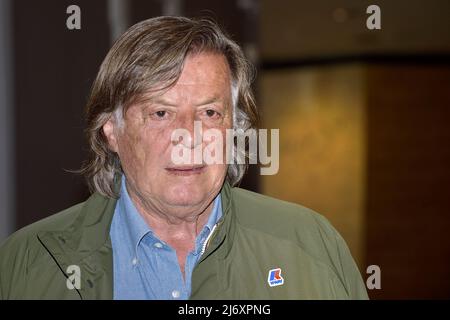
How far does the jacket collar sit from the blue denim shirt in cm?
2

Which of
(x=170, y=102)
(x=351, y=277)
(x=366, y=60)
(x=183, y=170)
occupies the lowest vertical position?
(x=351, y=277)

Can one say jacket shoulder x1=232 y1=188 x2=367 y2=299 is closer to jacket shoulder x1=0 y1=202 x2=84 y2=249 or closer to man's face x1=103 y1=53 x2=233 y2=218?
man's face x1=103 y1=53 x2=233 y2=218

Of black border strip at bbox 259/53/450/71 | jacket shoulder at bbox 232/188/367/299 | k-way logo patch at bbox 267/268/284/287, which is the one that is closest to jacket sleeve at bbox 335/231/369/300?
jacket shoulder at bbox 232/188/367/299

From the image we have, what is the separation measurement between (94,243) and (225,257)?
0.66 feet

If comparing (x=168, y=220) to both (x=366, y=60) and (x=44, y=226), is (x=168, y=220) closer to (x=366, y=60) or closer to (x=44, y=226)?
(x=44, y=226)

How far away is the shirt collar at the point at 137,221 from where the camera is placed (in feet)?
3.40

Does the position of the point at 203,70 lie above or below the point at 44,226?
above

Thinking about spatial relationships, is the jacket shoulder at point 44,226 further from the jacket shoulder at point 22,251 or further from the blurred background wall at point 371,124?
the blurred background wall at point 371,124

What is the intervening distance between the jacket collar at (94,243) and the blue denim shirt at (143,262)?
0.02 metres

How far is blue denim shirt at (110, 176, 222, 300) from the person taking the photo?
1.00m

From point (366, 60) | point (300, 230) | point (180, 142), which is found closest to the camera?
point (180, 142)

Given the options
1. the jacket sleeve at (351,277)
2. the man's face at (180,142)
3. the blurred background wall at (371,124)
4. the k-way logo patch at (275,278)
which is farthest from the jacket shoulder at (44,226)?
the blurred background wall at (371,124)

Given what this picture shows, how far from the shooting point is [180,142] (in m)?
0.98

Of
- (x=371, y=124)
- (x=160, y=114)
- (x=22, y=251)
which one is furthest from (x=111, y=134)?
(x=371, y=124)
